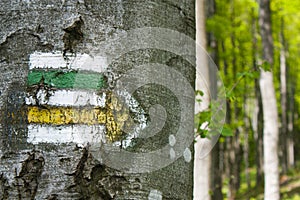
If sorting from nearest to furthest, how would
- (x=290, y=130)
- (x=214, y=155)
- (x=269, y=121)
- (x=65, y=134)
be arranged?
(x=65, y=134), (x=214, y=155), (x=269, y=121), (x=290, y=130)

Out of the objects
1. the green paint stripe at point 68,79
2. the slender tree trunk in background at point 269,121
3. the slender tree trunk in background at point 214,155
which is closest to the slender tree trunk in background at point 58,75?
the green paint stripe at point 68,79

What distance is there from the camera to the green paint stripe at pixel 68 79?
117cm

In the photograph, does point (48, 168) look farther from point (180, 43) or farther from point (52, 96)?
point (180, 43)

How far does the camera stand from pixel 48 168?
113 cm

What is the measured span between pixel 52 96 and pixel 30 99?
0.05 metres

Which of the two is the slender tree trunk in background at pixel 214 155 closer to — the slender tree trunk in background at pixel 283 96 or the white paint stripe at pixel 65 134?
the white paint stripe at pixel 65 134

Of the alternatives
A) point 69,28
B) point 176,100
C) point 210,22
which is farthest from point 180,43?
point 210,22

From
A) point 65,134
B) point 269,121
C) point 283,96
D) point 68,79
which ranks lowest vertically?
point 65,134

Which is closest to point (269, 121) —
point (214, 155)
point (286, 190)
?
point (214, 155)

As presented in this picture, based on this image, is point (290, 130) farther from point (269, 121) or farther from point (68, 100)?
point (68, 100)

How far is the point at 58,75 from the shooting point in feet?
3.84

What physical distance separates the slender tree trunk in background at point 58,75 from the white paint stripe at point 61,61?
0.04 feet

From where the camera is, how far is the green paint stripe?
46.1 inches

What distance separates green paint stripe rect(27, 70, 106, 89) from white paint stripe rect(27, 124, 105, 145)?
94mm
